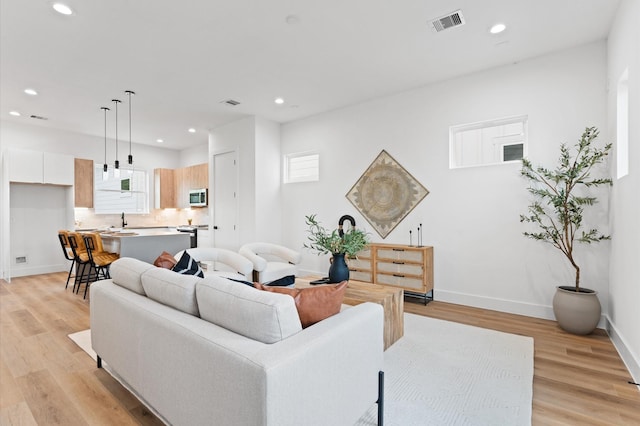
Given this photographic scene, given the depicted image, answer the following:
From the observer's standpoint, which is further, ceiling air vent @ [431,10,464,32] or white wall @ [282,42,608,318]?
white wall @ [282,42,608,318]

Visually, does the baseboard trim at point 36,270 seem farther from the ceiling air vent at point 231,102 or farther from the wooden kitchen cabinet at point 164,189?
the ceiling air vent at point 231,102

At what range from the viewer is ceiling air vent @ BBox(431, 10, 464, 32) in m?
2.81

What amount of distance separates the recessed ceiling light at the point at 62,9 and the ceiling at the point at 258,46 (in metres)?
0.04

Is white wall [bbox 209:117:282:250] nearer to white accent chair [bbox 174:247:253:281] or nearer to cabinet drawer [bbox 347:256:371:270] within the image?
white accent chair [bbox 174:247:253:281]

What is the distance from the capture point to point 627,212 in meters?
2.50

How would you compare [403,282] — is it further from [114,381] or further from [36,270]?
[36,270]

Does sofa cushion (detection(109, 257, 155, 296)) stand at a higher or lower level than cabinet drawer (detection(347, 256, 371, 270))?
higher

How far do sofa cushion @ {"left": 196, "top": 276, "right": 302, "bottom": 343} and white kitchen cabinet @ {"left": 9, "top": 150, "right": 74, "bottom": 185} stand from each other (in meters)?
6.29

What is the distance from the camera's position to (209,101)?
4871 mm

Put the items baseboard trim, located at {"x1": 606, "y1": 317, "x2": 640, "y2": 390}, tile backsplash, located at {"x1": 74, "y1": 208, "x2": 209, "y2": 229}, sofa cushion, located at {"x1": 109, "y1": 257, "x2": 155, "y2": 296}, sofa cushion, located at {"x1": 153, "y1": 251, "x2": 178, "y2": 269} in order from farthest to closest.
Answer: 1. tile backsplash, located at {"x1": 74, "y1": 208, "x2": 209, "y2": 229}
2. sofa cushion, located at {"x1": 153, "y1": 251, "x2": 178, "y2": 269}
3. baseboard trim, located at {"x1": 606, "y1": 317, "x2": 640, "y2": 390}
4. sofa cushion, located at {"x1": 109, "y1": 257, "x2": 155, "y2": 296}

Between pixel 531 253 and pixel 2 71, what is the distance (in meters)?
6.52

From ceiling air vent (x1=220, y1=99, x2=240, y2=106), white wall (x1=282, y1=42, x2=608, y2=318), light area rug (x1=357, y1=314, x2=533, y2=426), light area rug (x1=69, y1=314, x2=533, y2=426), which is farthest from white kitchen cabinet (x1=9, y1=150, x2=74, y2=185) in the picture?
light area rug (x1=357, y1=314, x2=533, y2=426)

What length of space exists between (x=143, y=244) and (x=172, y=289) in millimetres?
3594

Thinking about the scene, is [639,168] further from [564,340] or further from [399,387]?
[399,387]
